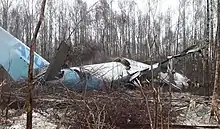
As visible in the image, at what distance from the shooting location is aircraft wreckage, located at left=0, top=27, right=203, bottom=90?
43.6 feet

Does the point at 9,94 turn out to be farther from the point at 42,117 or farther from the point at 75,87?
the point at 75,87

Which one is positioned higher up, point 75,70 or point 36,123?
point 75,70

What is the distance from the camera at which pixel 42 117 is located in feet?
33.4

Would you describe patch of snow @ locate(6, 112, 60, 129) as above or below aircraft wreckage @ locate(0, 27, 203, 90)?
below

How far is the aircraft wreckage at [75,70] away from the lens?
13281 mm

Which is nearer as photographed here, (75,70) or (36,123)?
(36,123)

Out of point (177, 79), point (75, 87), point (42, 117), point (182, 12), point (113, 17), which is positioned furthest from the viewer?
point (182, 12)

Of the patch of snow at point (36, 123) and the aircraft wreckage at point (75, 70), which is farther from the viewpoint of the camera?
the aircraft wreckage at point (75, 70)

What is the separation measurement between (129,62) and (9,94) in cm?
751

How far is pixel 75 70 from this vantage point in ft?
44.3

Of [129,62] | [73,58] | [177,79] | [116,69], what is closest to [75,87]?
[73,58]

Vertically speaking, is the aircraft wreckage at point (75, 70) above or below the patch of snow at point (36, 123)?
above

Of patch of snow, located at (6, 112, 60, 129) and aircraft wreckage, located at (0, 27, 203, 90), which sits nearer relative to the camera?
patch of snow, located at (6, 112, 60, 129)

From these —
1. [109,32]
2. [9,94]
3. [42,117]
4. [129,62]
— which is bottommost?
[42,117]
